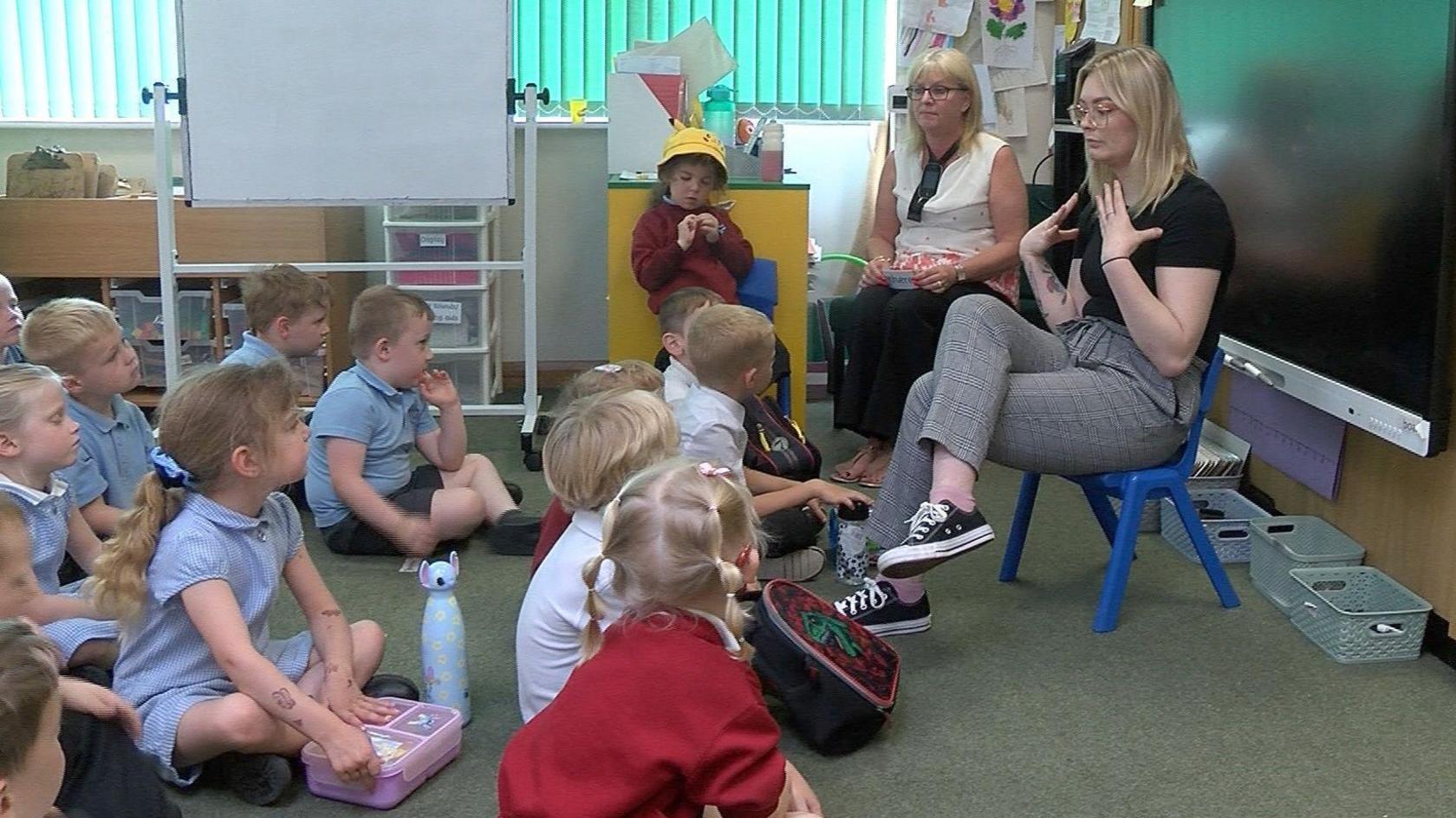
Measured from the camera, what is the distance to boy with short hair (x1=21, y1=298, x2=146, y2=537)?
2418mm

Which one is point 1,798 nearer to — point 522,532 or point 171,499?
point 171,499

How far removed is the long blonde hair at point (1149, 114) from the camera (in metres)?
2.47

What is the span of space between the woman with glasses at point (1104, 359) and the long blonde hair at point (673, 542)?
2.95ft

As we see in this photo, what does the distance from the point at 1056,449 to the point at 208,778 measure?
1509 mm

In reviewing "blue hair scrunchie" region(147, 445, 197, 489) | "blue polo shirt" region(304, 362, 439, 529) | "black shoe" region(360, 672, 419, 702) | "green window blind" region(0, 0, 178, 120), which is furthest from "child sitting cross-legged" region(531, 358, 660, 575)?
"green window blind" region(0, 0, 178, 120)

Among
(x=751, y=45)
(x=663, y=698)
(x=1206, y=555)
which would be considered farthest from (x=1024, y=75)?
(x=663, y=698)

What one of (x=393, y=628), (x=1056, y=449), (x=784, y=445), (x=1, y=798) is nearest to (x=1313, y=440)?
(x=1056, y=449)

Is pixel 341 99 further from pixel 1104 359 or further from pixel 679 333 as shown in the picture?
pixel 1104 359

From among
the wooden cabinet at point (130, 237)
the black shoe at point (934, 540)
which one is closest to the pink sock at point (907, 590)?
the black shoe at point (934, 540)

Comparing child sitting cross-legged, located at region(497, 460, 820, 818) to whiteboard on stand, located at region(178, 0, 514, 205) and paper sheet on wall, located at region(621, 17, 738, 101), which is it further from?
paper sheet on wall, located at region(621, 17, 738, 101)

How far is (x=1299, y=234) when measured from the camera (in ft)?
8.89

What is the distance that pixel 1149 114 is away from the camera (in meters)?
2.48

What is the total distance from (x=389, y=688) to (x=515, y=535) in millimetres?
852

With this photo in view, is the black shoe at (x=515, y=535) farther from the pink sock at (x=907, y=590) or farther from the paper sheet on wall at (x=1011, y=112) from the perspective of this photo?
the paper sheet on wall at (x=1011, y=112)
